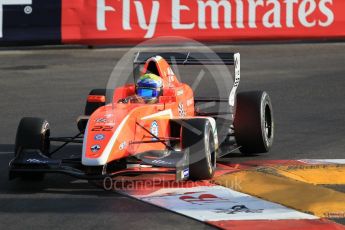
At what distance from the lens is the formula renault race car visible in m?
9.95

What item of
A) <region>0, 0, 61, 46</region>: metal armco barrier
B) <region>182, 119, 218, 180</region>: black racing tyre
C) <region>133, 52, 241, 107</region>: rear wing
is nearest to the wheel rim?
<region>133, 52, 241, 107</region>: rear wing

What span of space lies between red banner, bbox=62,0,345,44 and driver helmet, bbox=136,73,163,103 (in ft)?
34.2

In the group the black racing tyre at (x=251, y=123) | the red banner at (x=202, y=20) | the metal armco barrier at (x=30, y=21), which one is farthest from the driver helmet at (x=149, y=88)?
the metal armco barrier at (x=30, y=21)

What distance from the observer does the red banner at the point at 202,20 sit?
854 inches

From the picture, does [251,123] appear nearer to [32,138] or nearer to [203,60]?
[203,60]

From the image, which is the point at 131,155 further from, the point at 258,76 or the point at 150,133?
the point at 258,76

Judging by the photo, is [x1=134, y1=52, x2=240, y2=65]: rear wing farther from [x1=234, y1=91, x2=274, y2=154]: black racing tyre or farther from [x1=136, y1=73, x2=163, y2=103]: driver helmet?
[x1=136, y1=73, x2=163, y2=103]: driver helmet

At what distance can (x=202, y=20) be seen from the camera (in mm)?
21797

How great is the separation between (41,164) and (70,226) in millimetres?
1458

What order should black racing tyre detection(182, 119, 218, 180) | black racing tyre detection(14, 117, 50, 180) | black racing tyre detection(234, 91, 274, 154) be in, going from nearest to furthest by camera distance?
black racing tyre detection(182, 119, 218, 180)
black racing tyre detection(14, 117, 50, 180)
black racing tyre detection(234, 91, 274, 154)

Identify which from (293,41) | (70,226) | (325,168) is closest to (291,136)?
(325,168)

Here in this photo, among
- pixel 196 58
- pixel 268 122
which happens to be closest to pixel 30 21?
pixel 196 58

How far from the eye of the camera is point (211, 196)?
9.73 m

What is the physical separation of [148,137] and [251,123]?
1.71 meters
